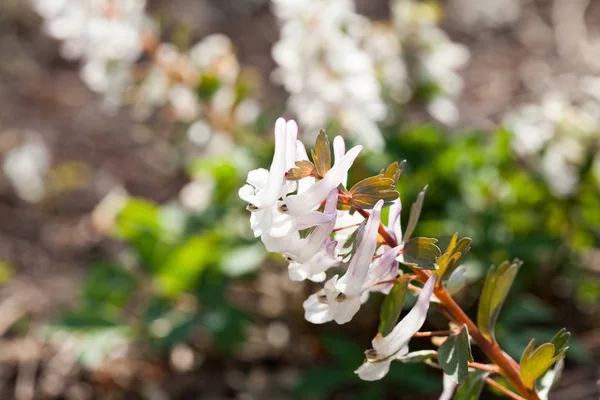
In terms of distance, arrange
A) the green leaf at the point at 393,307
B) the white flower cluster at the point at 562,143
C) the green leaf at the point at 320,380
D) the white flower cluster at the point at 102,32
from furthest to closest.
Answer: the white flower cluster at the point at 102,32, the white flower cluster at the point at 562,143, the green leaf at the point at 320,380, the green leaf at the point at 393,307

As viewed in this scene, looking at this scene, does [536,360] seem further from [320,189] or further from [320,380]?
[320,380]

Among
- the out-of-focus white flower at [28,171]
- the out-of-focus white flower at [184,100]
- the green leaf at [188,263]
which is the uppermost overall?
the out-of-focus white flower at [184,100]

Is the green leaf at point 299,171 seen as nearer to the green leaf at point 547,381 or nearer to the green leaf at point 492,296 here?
the green leaf at point 492,296

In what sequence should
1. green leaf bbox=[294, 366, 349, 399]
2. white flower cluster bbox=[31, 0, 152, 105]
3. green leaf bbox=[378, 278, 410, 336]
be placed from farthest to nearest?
white flower cluster bbox=[31, 0, 152, 105], green leaf bbox=[294, 366, 349, 399], green leaf bbox=[378, 278, 410, 336]

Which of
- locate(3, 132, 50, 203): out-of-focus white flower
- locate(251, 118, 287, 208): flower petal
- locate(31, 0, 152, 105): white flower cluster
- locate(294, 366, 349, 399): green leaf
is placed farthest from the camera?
locate(3, 132, 50, 203): out-of-focus white flower

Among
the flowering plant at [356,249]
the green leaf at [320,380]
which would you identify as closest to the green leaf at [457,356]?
the flowering plant at [356,249]

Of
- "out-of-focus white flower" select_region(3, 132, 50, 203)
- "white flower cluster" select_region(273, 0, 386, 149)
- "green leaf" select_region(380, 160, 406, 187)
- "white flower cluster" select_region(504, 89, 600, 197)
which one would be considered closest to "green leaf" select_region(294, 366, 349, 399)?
"white flower cluster" select_region(273, 0, 386, 149)

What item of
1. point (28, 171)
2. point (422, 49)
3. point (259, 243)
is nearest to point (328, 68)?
point (422, 49)

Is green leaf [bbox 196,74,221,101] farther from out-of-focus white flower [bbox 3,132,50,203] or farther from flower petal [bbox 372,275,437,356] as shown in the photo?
flower petal [bbox 372,275,437,356]

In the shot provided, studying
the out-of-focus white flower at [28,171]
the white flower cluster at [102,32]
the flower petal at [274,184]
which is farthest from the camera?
the out-of-focus white flower at [28,171]
